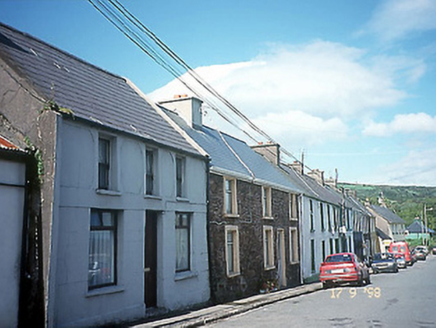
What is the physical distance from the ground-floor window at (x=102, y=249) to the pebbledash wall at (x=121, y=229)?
16 centimetres

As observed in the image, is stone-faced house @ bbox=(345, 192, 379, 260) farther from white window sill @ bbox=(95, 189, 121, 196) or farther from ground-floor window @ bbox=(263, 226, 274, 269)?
white window sill @ bbox=(95, 189, 121, 196)

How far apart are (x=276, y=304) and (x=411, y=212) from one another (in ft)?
Result: 474

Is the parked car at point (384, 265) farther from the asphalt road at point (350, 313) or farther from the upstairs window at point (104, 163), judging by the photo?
the upstairs window at point (104, 163)

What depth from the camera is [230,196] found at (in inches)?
782

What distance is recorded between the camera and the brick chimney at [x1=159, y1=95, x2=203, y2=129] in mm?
21922

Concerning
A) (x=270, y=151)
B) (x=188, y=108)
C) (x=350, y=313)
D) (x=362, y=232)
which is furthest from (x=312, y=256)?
(x=362, y=232)

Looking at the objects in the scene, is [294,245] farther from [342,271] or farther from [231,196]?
[231,196]

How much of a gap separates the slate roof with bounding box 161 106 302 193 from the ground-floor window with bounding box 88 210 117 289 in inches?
238

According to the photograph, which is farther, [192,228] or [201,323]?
[192,228]

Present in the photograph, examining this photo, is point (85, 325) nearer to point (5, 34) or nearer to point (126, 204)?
point (126, 204)

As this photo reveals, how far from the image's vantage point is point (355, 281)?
23750 millimetres

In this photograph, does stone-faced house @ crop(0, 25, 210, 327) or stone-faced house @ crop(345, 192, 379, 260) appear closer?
stone-faced house @ crop(0, 25, 210, 327)

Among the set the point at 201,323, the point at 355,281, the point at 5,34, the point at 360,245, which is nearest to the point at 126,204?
the point at 201,323

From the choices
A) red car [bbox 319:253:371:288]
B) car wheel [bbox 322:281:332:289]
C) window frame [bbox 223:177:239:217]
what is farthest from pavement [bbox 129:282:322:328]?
car wheel [bbox 322:281:332:289]
